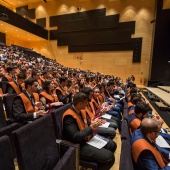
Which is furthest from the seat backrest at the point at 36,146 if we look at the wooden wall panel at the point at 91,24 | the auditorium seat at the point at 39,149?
the wooden wall panel at the point at 91,24

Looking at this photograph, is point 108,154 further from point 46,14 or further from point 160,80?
point 46,14

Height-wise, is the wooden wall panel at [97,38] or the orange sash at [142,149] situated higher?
the wooden wall panel at [97,38]

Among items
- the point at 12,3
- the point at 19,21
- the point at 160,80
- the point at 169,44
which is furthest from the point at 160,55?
the point at 12,3

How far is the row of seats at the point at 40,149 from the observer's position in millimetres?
1107

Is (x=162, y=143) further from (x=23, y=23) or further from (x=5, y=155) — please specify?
(x=23, y=23)

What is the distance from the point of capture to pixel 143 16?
12977 millimetres

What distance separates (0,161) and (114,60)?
13905 millimetres

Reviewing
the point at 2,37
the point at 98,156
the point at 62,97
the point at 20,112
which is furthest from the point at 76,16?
the point at 98,156

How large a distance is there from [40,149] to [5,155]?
335 millimetres

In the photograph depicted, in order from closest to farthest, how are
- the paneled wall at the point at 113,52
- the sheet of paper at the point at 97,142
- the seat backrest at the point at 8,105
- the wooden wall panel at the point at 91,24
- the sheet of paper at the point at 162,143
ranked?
the sheet of paper at the point at 97,142 → the sheet of paper at the point at 162,143 → the seat backrest at the point at 8,105 → the paneled wall at the point at 113,52 → the wooden wall panel at the point at 91,24

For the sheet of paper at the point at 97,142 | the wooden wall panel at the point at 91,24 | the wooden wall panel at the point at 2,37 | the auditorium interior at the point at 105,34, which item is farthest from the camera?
the wooden wall panel at the point at 2,37

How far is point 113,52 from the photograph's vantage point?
14078mm

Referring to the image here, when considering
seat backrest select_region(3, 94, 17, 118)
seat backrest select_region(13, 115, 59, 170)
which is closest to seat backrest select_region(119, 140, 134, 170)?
seat backrest select_region(13, 115, 59, 170)

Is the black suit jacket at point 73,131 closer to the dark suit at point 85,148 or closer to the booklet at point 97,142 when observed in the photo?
the dark suit at point 85,148
